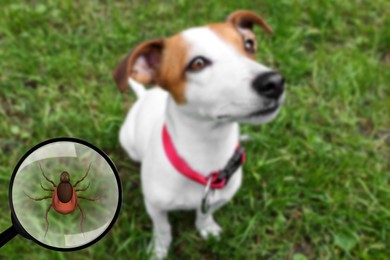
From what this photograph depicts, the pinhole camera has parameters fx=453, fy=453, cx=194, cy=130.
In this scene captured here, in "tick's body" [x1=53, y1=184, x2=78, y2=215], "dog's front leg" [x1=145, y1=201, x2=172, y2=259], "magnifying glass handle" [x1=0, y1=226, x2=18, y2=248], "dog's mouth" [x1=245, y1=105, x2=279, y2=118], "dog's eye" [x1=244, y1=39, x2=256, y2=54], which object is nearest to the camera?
"magnifying glass handle" [x1=0, y1=226, x2=18, y2=248]

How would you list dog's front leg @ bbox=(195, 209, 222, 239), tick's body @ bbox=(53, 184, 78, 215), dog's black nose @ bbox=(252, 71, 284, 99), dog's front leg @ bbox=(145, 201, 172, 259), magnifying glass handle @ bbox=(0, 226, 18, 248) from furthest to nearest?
dog's front leg @ bbox=(195, 209, 222, 239) → dog's front leg @ bbox=(145, 201, 172, 259) → dog's black nose @ bbox=(252, 71, 284, 99) → tick's body @ bbox=(53, 184, 78, 215) → magnifying glass handle @ bbox=(0, 226, 18, 248)

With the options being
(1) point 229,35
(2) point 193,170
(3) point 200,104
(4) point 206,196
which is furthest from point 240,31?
(4) point 206,196

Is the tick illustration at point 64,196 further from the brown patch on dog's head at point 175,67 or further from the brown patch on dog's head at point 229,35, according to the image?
the brown patch on dog's head at point 229,35

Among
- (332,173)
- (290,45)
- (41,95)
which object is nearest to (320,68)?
(290,45)

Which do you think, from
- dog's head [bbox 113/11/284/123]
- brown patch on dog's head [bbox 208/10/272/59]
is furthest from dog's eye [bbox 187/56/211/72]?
brown patch on dog's head [bbox 208/10/272/59]

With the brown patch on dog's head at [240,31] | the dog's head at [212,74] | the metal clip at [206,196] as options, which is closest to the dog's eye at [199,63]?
the dog's head at [212,74]

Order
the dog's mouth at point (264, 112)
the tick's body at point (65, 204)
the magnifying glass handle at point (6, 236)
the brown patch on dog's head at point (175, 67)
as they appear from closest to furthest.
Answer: the magnifying glass handle at point (6, 236)
the tick's body at point (65, 204)
the dog's mouth at point (264, 112)
the brown patch on dog's head at point (175, 67)

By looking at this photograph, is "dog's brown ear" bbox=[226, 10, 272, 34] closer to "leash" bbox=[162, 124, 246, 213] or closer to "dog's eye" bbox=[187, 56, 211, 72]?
"dog's eye" bbox=[187, 56, 211, 72]
